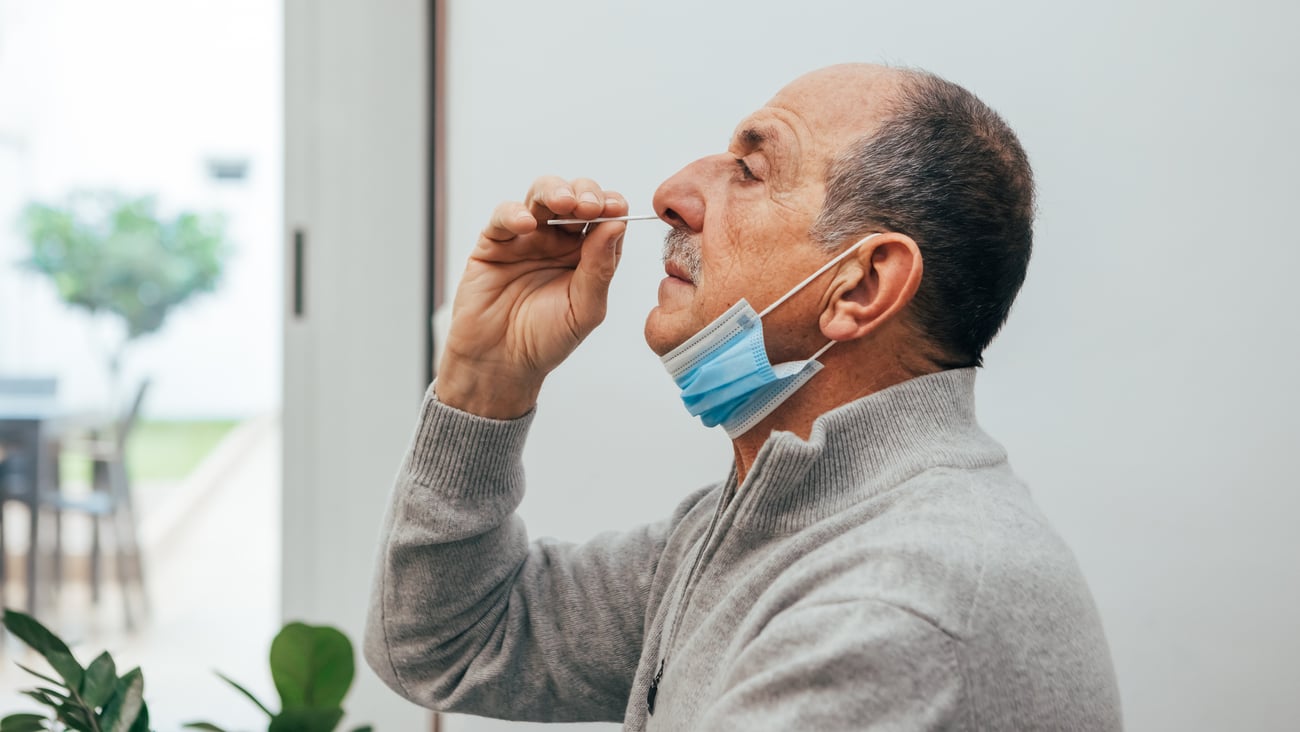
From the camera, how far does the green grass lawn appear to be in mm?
2803

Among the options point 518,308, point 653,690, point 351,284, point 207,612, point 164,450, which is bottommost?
point 207,612

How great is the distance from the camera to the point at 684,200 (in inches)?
42.9

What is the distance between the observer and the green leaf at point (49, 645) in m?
0.88

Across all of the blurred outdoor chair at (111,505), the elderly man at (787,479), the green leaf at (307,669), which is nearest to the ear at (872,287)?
the elderly man at (787,479)

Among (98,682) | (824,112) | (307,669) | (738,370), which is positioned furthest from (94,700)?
(824,112)

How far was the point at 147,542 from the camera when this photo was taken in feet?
9.89

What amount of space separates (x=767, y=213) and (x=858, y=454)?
0.81 feet

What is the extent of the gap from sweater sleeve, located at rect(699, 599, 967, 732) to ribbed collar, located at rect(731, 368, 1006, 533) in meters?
0.18

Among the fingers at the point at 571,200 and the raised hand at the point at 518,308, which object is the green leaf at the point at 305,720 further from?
the fingers at the point at 571,200

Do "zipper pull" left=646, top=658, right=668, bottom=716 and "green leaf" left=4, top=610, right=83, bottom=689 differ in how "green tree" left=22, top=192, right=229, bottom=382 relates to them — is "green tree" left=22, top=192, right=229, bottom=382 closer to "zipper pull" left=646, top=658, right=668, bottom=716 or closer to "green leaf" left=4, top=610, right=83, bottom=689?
"green leaf" left=4, top=610, right=83, bottom=689

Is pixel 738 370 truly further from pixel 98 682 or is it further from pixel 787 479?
pixel 98 682

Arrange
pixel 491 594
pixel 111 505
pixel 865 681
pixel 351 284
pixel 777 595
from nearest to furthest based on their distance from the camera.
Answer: pixel 865 681, pixel 777 595, pixel 491 594, pixel 351 284, pixel 111 505

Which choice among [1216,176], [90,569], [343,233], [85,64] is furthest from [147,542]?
[1216,176]

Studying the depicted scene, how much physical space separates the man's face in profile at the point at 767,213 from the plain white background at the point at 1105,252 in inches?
16.6
